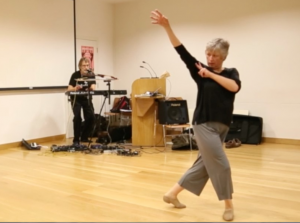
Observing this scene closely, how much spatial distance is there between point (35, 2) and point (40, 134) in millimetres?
2374

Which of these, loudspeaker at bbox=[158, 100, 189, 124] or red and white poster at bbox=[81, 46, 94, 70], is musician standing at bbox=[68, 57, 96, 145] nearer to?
loudspeaker at bbox=[158, 100, 189, 124]

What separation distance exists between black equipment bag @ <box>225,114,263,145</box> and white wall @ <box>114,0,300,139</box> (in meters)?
0.24

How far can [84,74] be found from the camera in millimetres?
5812

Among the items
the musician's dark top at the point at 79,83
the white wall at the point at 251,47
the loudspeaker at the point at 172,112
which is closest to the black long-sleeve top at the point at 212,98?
the loudspeaker at the point at 172,112

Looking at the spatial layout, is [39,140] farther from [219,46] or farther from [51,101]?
[219,46]

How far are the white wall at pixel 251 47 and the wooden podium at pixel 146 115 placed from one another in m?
1.48

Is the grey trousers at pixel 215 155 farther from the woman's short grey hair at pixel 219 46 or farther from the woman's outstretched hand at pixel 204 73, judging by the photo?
the woman's short grey hair at pixel 219 46

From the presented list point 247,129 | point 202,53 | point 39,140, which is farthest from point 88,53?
point 247,129

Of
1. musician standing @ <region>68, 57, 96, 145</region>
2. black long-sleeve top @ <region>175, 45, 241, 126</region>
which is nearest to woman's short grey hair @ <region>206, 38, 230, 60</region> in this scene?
black long-sleeve top @ <region>175, 45, 241, 126</region>

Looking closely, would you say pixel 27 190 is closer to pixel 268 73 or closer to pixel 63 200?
pixel 63 200

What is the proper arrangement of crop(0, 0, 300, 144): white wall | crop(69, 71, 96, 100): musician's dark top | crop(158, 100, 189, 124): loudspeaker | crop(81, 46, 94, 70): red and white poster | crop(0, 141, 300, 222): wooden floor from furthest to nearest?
crop(81, 46, 94, 70): red and white poster < crop(0, 0, 300, 144): white wall < crop(69, 71, 96, 100): musician's dark top < crop(158, 100, 189, 124): loudspeaker < crop(0, 141, 300, 222): wooden floor

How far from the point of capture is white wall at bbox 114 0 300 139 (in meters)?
6.19

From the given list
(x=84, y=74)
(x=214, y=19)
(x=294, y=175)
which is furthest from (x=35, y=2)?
(x=294, y=175)

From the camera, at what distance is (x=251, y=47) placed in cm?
651
